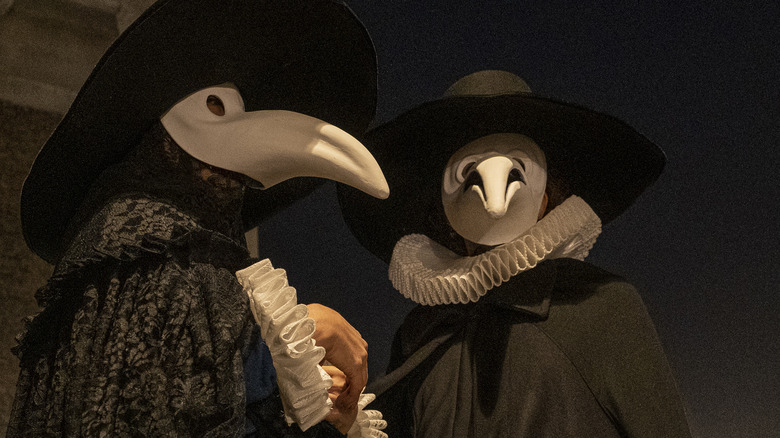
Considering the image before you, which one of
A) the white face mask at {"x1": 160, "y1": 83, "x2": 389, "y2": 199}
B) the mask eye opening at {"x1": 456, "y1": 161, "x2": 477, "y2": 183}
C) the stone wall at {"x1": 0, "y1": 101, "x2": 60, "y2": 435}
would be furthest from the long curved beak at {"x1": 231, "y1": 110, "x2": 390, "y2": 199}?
the stone wall at {"x1": 0, "y1": 101, "x2": 60, "y2": 435}

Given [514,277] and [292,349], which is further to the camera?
[514,277]

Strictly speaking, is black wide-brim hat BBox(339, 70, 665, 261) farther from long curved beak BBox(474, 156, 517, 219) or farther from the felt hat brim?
long curved beak BBox(474, 156, 517, 219)

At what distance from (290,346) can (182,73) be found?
1.32 ft

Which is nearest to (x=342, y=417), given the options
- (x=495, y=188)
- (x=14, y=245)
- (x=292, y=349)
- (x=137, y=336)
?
(x=292, y=349)

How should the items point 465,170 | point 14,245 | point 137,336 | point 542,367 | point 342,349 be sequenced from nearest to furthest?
1. point 137,336
2. point 342,349
3. point 542,367
4. point 465,170
5. point 14,245

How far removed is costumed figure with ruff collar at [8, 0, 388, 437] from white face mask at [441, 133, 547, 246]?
0.76 ft

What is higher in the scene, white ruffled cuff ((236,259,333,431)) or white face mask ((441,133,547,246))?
white face mask ((441,133,547,246))

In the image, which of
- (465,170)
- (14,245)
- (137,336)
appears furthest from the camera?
(14,245)

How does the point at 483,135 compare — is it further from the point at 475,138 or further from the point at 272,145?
the point at 272,145

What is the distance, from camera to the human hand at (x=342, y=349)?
3.32ft

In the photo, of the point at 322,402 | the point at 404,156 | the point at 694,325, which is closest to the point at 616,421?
the point at 322,402

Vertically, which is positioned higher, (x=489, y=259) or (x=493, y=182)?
(x=493, y=182)

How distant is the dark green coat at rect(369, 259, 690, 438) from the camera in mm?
1194

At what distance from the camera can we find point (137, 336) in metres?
0.88
